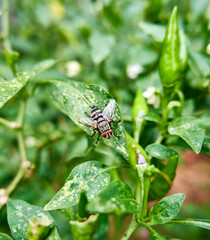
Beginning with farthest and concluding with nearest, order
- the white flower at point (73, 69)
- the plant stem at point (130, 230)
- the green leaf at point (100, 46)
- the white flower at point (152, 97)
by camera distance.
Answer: the white flower at point (73, 69) < the green leaf at point (100, 46) < the white flower at point (152, 97) < the plant stem at point (130, 230)

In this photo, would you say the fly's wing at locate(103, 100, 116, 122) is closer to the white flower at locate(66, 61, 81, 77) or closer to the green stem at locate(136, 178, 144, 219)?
the green stem at locate(136, 178, 144, 219)

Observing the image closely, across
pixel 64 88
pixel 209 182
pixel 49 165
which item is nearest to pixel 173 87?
pixel 64 88

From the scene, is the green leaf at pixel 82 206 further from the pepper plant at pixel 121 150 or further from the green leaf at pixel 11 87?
the green leaf at pixel 11 87

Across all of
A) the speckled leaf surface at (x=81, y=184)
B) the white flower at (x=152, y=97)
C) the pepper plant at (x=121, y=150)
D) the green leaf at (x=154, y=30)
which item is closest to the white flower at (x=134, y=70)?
the pepper plant at (x=121, y=150)

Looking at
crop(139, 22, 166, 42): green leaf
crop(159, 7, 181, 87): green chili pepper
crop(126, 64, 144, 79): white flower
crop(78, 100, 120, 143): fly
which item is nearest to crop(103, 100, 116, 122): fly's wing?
crop(78, 100, 120, 143): fly

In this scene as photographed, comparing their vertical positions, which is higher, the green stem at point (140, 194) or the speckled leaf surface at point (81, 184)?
the speckled leaf surface at point (81, 184)

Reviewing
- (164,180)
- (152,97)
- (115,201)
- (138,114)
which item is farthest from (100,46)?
(115,201)

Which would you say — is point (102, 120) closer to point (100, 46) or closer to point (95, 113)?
point (95, 113)
